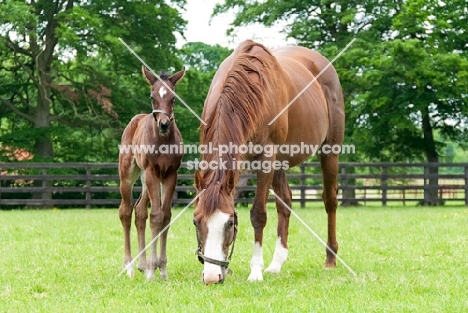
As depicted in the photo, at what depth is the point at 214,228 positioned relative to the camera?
4848mm

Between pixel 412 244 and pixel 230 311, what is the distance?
476 cm

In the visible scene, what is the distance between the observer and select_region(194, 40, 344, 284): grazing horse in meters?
4.90

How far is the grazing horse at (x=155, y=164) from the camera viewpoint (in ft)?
19.9

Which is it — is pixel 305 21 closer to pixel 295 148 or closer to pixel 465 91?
pixel 465 91

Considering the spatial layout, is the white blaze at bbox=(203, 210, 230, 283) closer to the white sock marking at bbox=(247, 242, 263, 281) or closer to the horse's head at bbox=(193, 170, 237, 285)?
the horse's head at bbox=(193, 170, 237, 285)

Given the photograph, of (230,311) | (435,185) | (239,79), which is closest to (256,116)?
(239,79)

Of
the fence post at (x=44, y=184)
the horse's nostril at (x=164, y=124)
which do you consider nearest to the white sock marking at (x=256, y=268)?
the horse's nostril at (x=164, y=124)

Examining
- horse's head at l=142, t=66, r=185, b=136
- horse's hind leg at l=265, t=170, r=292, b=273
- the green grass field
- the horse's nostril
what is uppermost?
horse's head at l=142, t=66, r=185, b=136

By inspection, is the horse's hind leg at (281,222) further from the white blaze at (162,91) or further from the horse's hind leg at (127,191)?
the white blaze at (162,91)

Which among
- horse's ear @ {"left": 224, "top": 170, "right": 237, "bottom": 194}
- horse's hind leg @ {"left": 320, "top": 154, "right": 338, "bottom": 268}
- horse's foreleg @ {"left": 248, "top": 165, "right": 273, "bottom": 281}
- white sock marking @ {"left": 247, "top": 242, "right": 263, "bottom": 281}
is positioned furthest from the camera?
horse's hind leg @ {"left": 320, "top": 154, "right": 338, "bottom": 268}

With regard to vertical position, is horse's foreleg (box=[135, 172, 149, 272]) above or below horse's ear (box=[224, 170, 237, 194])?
below

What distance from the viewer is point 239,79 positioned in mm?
5633

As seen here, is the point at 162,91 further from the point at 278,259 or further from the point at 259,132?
the point at 278,259

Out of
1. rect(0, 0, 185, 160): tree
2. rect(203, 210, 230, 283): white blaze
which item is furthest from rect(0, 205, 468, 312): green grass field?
rect(0, 0, 185, 160): tree
